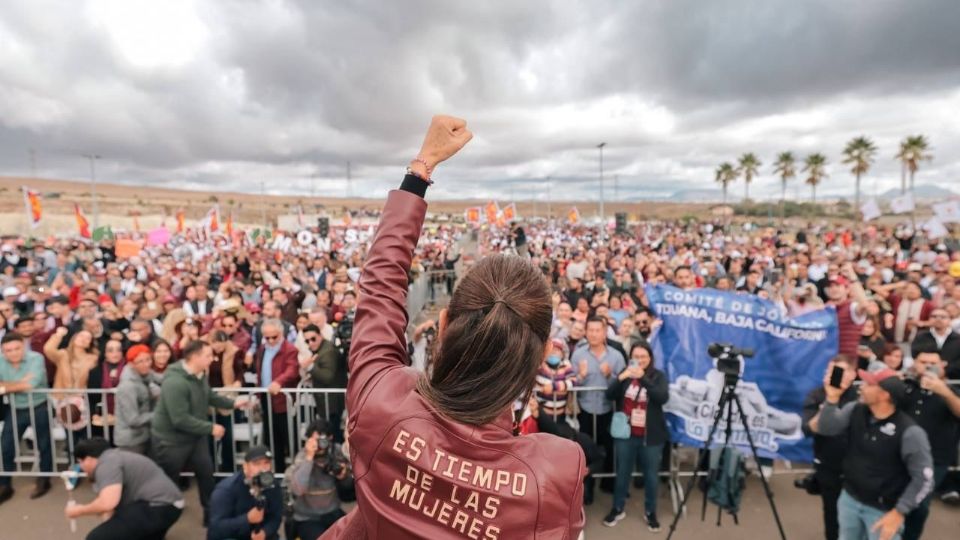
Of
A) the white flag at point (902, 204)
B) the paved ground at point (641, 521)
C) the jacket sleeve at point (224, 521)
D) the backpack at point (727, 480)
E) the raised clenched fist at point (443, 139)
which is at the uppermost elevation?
the white flag at point (902, 204)

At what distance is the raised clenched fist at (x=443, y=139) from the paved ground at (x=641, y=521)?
5.02 metres

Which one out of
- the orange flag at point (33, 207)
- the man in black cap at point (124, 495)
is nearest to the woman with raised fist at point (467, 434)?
the man in black cap at point (124, 495)

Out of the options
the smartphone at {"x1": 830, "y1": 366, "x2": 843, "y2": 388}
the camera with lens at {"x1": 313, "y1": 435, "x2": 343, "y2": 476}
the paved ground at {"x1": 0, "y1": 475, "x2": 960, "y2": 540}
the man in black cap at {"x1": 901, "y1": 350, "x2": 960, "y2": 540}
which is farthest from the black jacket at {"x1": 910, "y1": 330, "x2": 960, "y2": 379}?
the camera with lens at {"x1": 313, "y1": 435, "x2": 343, "y2": 476}

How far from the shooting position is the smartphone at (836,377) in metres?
4.29

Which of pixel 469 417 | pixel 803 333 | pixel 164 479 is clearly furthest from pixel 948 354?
pixel 164 479

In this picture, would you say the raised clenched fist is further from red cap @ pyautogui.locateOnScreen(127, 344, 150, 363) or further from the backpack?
red cap @ pyautogui.locateOnScreen(127, 344, 150, 363)

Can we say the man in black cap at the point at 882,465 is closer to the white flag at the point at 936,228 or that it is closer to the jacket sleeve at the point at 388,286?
the jacket sleeve at the point at 388,286

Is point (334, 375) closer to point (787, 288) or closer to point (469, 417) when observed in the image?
point (469, 417)

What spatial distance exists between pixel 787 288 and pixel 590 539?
8.16 metres

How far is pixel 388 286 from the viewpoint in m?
1.24

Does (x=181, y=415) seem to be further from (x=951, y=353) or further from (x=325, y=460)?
(x=951, y=353)

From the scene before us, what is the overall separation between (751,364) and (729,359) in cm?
127

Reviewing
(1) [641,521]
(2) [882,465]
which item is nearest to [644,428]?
(1) [641,521]

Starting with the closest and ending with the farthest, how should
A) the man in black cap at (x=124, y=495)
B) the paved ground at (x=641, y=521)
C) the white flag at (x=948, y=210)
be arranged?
1. the man in black cap at (x=124, y=495)
2. the paved ground at (x=641, y=521)
3. the white flag at (x=948, y=210)
